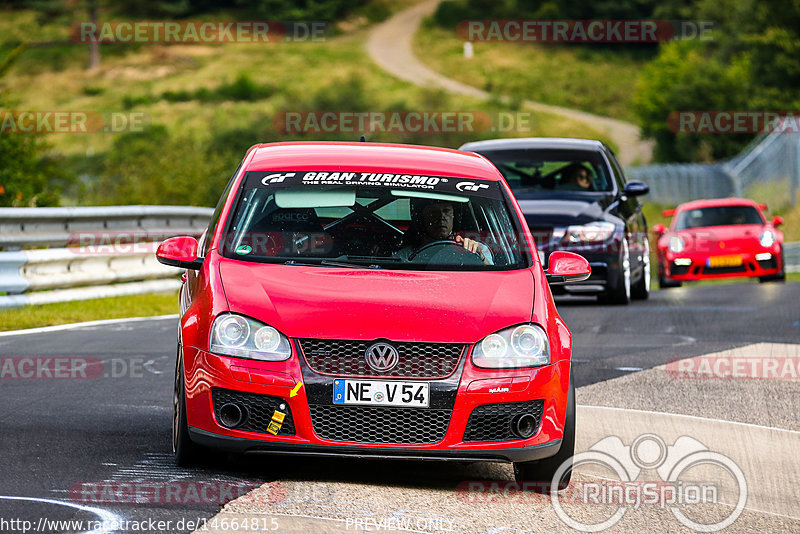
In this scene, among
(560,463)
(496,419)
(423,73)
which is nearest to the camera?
(496,419)

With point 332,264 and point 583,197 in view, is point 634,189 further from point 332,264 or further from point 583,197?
point 332,264

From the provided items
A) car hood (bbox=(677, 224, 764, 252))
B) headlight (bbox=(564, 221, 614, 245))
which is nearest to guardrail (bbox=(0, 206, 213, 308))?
headlight (bbox=(564, 221, 614, 245))

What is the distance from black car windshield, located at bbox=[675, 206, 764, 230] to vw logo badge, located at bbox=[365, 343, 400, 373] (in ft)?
56.3

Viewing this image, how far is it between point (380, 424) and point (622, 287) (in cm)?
1023

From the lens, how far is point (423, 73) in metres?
113

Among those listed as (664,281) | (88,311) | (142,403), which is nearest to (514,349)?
(142,403)

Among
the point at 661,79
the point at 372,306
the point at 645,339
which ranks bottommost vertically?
the point at 645,339

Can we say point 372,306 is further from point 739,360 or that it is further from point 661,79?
point 661,79

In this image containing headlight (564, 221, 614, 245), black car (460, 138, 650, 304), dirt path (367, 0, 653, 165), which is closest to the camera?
headlight (564, 221, 614, 245)

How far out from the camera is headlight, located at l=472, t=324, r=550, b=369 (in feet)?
20.1

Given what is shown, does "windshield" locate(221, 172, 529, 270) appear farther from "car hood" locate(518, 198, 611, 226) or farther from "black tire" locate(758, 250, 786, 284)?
"black tire" locate(758, 250, 786, 284)

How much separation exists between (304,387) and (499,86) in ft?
340

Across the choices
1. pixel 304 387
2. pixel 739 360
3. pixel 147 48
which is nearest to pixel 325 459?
pixel 304 387

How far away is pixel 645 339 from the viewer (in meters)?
12.6
